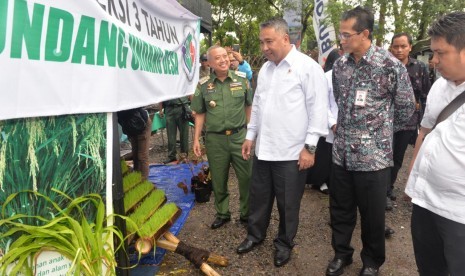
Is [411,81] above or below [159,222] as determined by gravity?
above

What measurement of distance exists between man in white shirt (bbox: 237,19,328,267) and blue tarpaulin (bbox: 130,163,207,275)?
1120 millimetres

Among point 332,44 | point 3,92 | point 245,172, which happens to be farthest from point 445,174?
point 332,44

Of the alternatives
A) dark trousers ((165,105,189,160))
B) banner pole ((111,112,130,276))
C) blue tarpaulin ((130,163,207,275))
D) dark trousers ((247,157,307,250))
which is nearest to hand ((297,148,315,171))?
dark trousers ((247,157,307,250))

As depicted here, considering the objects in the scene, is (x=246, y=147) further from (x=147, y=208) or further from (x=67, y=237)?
(x=67, y=237)

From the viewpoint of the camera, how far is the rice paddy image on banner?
1.74 m

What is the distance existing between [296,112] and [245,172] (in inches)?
44.6

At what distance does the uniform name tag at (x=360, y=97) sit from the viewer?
99.0 inches

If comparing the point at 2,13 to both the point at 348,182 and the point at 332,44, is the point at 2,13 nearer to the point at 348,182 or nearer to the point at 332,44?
the point at 348,182

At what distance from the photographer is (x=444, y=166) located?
1736 mm

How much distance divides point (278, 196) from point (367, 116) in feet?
3.42

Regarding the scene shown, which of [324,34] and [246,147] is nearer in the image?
[246,147]

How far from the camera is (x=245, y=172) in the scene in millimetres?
3797

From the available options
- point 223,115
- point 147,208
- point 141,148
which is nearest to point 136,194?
point 147,208

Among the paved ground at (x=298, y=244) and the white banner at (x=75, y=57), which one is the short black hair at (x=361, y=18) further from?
the paved ground at (x=298, y=244)
